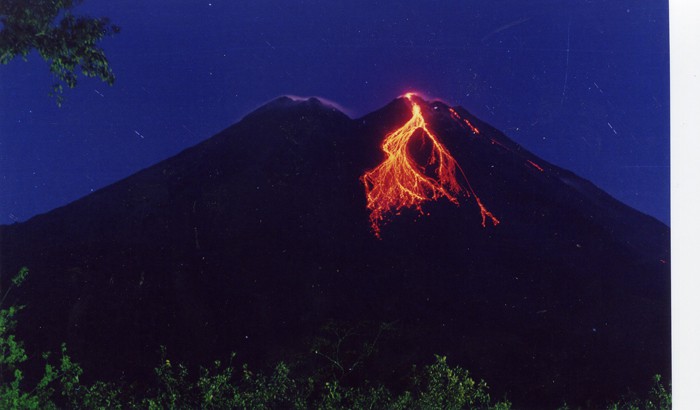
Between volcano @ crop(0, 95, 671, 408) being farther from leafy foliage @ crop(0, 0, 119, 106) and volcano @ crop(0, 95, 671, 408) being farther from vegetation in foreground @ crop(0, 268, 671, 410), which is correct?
leafy foliage @ crop(0, 0, 119, 106)

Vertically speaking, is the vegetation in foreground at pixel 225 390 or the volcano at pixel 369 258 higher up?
the volcano at pixel 369 258

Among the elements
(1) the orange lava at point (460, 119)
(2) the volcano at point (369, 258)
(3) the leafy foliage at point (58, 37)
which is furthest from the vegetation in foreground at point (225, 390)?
(3) the leafy foliage at point (58, 37)

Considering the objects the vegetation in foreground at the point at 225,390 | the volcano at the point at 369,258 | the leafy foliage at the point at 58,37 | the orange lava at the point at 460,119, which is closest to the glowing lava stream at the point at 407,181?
the volcano at the point at 369,258

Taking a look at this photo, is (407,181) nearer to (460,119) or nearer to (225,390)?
(460,119)

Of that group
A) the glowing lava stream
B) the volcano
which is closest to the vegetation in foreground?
the volcano

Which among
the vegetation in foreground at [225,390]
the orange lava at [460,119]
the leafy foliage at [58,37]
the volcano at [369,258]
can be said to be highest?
the leafy foliage at [58,37]

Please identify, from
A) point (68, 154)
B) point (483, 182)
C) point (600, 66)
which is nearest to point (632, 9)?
point (600, 66)

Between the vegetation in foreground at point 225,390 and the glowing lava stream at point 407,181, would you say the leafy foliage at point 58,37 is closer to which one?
the vegetation in foreground at point 225,390
